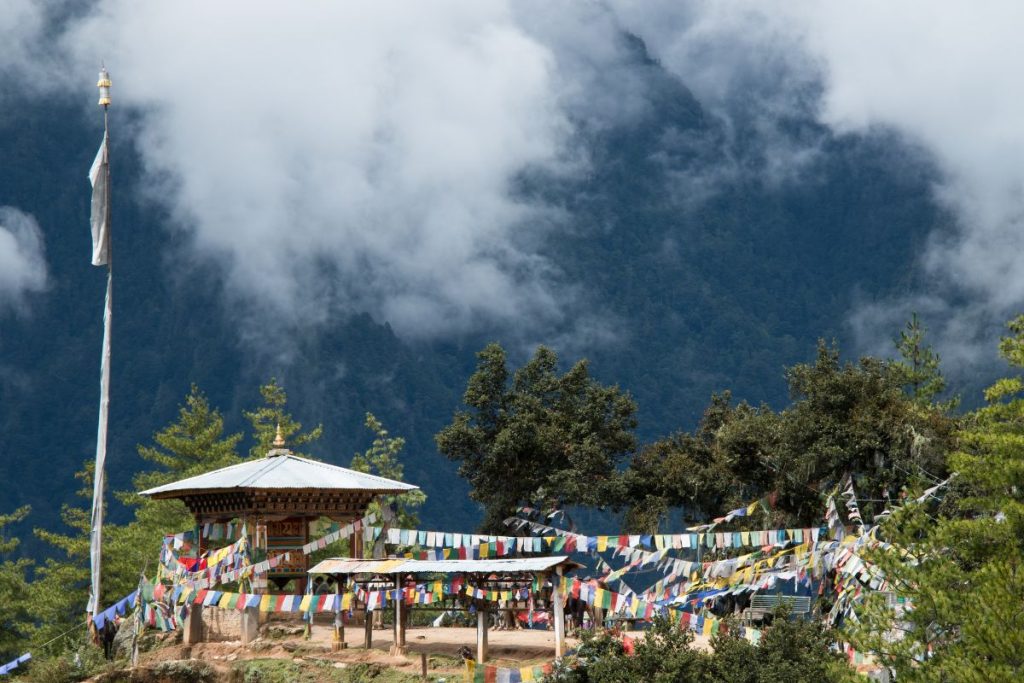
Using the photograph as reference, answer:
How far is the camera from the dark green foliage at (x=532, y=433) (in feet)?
131

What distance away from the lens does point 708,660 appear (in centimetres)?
2072

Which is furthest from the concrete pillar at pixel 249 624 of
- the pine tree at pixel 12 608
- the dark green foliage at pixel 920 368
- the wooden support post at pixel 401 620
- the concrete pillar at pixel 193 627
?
the dark green foliage at pixel 920 368

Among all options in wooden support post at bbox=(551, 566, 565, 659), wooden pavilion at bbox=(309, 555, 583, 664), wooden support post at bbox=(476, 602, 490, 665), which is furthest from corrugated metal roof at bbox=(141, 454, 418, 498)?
wooden support post at bbox=(551, 566, 565, 659)

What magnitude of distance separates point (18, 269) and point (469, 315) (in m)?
32.7

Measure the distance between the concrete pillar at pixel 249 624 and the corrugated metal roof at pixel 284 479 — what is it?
9.33 ft

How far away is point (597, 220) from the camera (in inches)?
4264

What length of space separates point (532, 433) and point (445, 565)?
45.2ft

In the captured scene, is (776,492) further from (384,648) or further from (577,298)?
(577,298)

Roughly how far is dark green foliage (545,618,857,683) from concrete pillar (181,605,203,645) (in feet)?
40.8

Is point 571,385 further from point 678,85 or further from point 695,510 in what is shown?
point 678,85

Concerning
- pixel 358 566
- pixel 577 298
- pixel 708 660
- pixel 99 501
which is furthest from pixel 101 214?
pixel 577 298

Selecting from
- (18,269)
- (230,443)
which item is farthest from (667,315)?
(230,443)

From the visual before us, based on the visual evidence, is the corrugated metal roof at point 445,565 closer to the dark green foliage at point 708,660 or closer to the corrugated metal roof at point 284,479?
the corrugated metal roof at point 284,479

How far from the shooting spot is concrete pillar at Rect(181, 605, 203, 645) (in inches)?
1214
